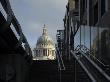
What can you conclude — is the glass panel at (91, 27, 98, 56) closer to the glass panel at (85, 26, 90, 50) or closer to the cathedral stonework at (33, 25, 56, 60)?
the glass panel at (85, 26, 90, 50)

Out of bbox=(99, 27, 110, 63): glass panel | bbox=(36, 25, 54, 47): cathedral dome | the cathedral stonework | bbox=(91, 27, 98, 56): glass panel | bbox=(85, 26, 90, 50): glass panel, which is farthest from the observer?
bbox=(36, 25, 54, 47): cathedral dome

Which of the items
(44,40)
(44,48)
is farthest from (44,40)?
(44,48)

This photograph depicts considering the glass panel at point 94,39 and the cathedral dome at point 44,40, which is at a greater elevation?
the cathedral dome at point 44,40

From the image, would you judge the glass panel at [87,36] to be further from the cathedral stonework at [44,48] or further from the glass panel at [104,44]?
the cathedral stonework at [44,48]

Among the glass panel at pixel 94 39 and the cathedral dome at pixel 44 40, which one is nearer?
the glass panel at pixel 94 39

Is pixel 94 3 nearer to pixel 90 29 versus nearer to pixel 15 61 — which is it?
pixel 90 29

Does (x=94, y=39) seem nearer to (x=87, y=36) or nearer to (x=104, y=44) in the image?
(x=87, y=36)

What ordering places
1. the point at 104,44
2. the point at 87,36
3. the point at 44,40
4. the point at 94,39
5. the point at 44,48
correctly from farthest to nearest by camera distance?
the point at 44,40, the point at 44,48, the point at 87,36, the point at 94,39, the point at 104,44

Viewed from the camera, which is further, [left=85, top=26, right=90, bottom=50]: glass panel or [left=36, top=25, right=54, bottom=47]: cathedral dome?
[left=36, top=25, right=54, bottom=47]: cathedral dome

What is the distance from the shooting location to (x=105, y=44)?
22562 millimetres

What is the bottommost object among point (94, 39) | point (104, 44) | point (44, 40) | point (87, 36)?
point (104, 44)

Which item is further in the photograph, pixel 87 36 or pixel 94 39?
pixel 87 36

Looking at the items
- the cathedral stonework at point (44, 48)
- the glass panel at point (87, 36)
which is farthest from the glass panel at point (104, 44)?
the cathedral stonework at point (44, 48)

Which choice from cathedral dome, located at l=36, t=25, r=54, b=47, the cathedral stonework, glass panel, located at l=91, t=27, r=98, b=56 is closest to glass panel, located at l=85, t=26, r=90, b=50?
glass panel, located at l=91, t=27, r=98, b=56
